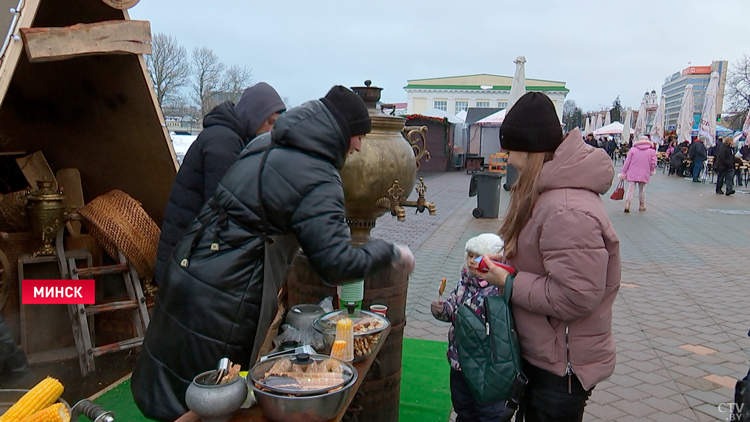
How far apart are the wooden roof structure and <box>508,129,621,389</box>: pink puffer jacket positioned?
301 cm

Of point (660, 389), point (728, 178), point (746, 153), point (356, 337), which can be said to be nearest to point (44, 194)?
point (356, 337)

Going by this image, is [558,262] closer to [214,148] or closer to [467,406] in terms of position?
[467,406]

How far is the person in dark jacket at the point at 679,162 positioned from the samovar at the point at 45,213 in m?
27.4

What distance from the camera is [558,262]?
6.77 feet

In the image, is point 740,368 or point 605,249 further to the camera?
point 740,368

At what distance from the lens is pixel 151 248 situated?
445 centimetres

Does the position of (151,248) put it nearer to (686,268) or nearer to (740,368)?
(740,368)

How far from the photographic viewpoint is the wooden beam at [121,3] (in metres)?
3.64

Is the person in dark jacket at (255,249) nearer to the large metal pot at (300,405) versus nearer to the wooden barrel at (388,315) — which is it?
the large metal pot at (300,405)

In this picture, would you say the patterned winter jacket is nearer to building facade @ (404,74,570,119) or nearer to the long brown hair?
the long brown hair

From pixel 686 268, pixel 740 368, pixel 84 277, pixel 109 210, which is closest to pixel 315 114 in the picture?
pixel 109 210

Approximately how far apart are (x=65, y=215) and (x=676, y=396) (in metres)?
4.91

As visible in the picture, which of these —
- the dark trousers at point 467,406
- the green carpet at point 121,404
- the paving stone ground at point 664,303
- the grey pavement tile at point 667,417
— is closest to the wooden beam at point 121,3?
the green carpet at point 121,404

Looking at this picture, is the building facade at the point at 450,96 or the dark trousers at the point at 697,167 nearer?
the dark trousers at the point at 697,167
